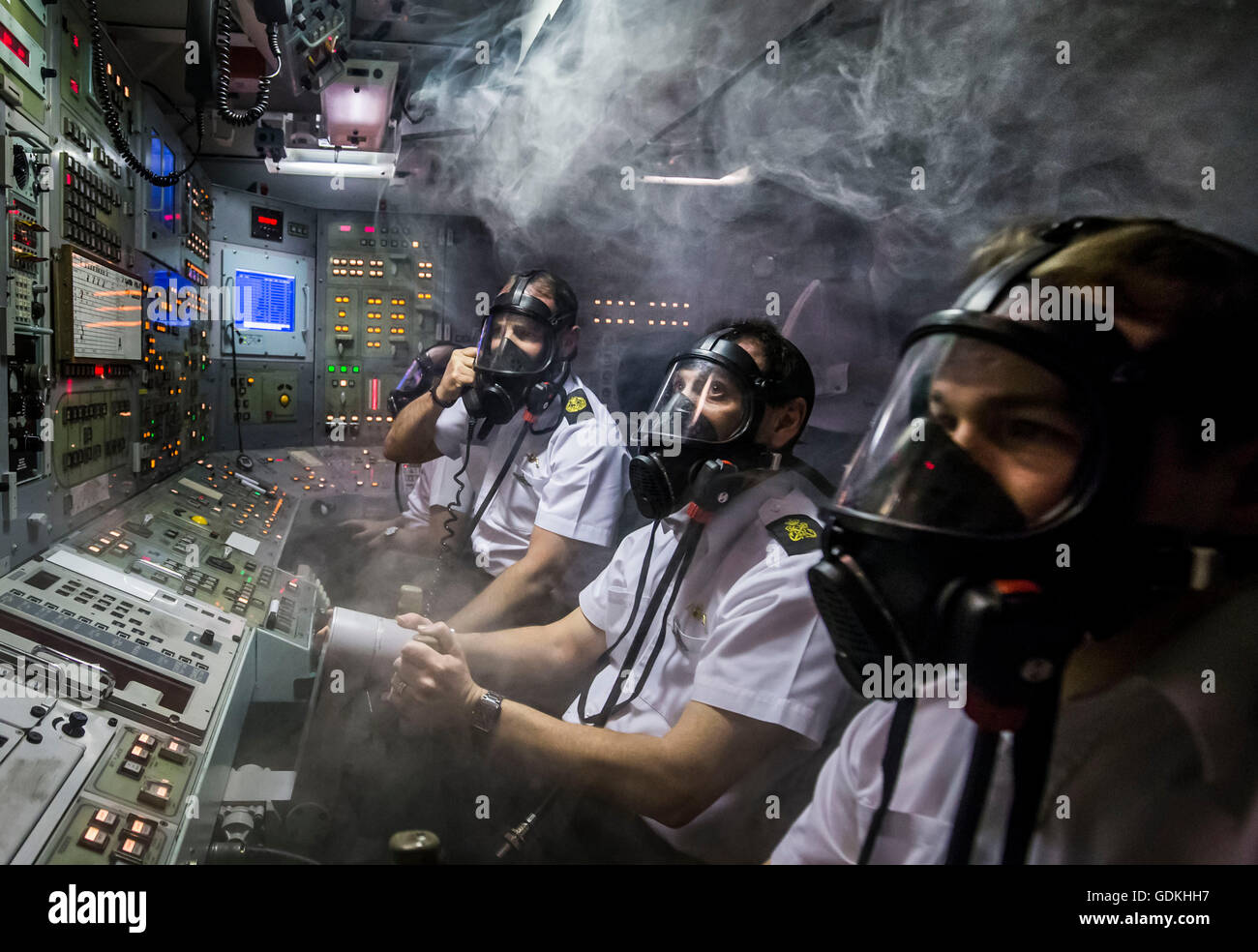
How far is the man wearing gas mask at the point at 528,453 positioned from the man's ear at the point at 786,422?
75 centimetres

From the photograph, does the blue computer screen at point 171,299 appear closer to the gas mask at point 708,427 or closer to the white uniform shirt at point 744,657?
the gas mask at point 708,427

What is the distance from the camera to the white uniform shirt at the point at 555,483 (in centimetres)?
211

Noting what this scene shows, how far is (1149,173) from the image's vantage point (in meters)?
1.47

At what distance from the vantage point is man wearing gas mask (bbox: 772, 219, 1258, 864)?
28.1 inches

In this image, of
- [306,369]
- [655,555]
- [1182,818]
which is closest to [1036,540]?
[1182,818]

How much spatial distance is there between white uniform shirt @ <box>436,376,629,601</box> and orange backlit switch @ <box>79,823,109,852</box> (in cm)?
115

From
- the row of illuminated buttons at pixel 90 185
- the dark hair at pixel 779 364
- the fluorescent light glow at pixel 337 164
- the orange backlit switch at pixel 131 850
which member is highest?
the fluorescent light glow at pixel 337 164

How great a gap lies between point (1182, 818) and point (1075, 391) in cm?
50

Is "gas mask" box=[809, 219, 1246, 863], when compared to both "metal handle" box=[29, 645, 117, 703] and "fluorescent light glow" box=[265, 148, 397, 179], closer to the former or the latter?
"metal handle" box=[29, 645, 117, 703]

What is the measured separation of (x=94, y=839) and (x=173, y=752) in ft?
0.87

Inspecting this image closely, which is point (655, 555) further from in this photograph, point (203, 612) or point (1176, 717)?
point (203, 612)

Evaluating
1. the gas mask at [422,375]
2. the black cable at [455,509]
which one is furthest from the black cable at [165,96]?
the black cable at [455,509]

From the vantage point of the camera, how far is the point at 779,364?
1460 mm

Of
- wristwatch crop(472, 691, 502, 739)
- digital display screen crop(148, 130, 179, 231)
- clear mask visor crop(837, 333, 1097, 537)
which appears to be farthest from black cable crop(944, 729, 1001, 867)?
digital display screen crop(148, 130, 179, 231)
